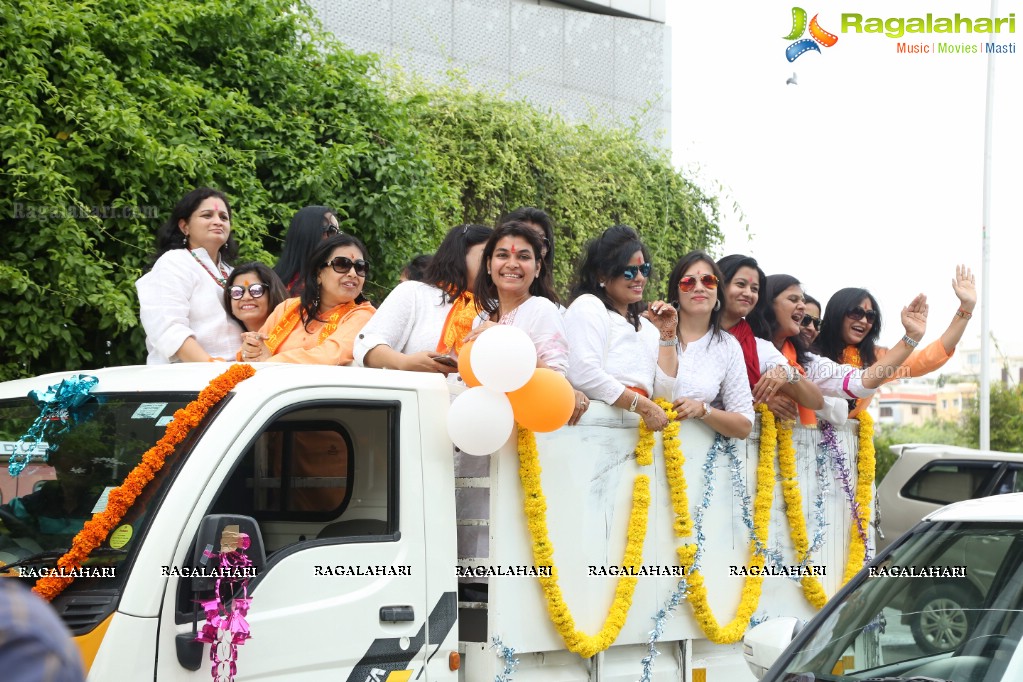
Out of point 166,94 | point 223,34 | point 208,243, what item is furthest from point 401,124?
point 208,243

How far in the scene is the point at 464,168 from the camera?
12148 mm

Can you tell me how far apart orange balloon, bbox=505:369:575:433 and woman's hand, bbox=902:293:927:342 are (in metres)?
2.72

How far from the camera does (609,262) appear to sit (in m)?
5.19

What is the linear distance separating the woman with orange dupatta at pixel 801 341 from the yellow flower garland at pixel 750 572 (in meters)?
0.49

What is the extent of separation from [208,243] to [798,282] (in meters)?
3.12

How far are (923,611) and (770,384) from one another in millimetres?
1942

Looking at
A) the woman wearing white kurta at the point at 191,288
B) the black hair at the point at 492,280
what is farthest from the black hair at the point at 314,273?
the black hair at the point at 492,280

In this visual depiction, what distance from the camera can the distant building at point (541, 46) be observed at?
14305 millimetres

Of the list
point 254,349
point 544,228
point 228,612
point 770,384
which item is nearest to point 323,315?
point 254,349

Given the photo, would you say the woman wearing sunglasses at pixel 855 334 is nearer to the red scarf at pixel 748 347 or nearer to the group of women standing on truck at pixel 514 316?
the group of women standing on truck at pixel 514 316

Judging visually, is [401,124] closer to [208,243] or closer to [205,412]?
[208,243]

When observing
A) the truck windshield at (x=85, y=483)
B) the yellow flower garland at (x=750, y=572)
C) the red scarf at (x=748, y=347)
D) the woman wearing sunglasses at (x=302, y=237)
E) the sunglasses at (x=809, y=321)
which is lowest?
the yellow flower garland at (x=750, y=572)

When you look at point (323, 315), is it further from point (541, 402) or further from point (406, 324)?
point (541, 402)

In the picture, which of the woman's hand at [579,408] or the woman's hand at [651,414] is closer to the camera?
the woman's hand at [579,408]
